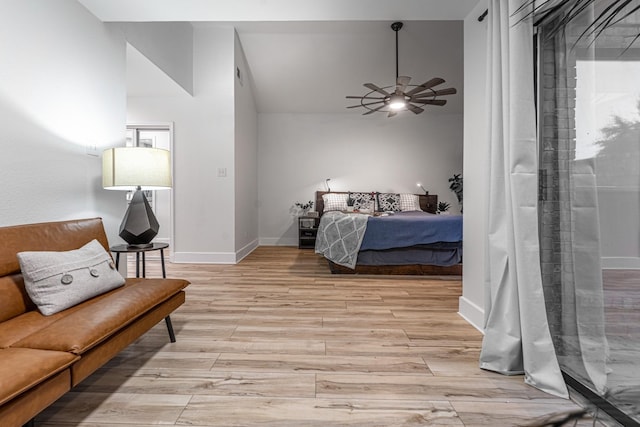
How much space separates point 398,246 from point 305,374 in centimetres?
239

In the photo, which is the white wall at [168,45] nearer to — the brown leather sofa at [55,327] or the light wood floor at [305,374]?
the brown leather sofa at [55,327]

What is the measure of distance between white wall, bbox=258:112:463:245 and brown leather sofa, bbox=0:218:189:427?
4.44m

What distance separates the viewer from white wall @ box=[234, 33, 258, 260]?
180 inches

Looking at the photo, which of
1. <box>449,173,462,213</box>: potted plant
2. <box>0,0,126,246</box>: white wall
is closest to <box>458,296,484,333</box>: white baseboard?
<box>0,0,126,246</box>: white wall

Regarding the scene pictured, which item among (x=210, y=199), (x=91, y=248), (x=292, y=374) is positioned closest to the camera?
(x=292, y=374)

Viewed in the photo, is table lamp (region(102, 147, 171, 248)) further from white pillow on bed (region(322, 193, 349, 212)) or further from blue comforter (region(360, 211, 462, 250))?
white pillow on bed (region(322, 193, 349, 212))

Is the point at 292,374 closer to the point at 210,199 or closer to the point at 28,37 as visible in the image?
the point at 28,37

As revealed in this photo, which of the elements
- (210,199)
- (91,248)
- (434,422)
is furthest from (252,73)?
(434,422)

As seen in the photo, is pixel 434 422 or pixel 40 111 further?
pixel 40 111

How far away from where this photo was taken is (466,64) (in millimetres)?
2477

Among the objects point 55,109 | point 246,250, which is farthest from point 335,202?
point 55,109

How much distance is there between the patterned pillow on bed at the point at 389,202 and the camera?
6.00 m

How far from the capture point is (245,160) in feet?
16.9

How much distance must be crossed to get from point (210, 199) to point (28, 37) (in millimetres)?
2709
